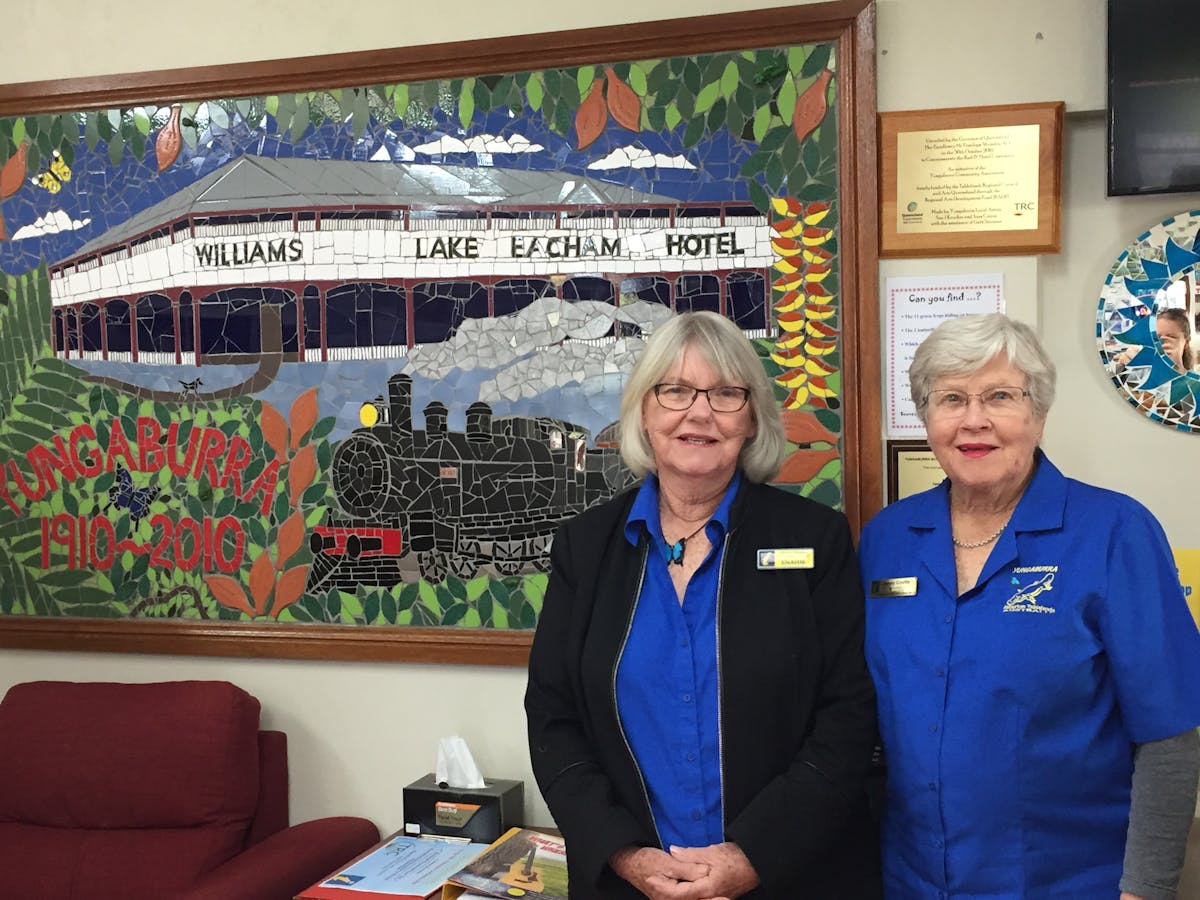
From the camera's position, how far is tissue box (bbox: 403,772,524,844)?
239 cm

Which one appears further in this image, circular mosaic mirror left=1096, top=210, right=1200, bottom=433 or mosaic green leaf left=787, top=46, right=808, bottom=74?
mosaic green leaf left=787, top=46, right=808, bottom=74

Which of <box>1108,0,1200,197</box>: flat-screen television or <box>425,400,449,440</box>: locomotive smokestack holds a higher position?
<box>1108,0,1200,197</box>: flat-screen television

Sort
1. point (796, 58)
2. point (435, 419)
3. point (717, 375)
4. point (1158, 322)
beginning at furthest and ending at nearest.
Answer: point (435, 419), point (796, 58), point (1158, 322), point (717, 375)

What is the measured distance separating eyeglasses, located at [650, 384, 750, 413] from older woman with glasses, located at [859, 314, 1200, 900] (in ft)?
1.05

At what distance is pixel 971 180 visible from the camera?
2270 mm

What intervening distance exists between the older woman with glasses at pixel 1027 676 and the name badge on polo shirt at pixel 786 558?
0.17 metres

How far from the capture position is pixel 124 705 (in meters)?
2.56

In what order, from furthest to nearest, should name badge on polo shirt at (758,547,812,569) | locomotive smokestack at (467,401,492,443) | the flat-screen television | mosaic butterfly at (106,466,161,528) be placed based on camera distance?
mosaic butterfly at (106,466,161,528) < locomotive smokestack at (467,401,492,443) < the flat-screen television < name badge on polo shirt at (758,547,812,569)

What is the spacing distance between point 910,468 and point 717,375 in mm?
726

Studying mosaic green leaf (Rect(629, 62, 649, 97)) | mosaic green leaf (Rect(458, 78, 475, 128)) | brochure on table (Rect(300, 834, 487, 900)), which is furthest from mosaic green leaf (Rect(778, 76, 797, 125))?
brochure on table (Rect(300, 834, 487, 900))

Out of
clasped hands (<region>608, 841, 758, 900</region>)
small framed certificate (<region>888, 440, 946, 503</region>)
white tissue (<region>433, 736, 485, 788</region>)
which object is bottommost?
white tissue (<region>433, 736, 485, 788</region>)

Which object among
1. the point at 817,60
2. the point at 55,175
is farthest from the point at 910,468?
the point at 55,175

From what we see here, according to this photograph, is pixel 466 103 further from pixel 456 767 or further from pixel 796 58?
pixel 456 767

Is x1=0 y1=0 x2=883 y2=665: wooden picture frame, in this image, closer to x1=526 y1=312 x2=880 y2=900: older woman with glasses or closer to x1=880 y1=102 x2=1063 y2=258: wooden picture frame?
x1=880 y1=102 x2=1063 y2=258: wooden picture frame
